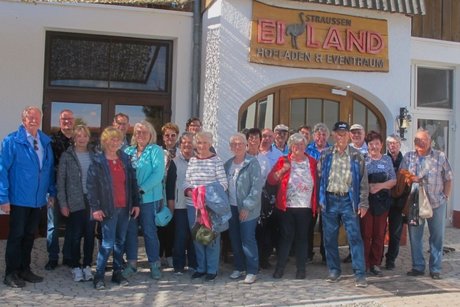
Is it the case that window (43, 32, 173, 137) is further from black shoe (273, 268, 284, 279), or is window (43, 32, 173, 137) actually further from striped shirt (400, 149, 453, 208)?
striped shirt (400, 149, 453, 208)

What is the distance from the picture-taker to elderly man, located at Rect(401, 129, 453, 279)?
625 cm

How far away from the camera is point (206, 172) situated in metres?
5.84

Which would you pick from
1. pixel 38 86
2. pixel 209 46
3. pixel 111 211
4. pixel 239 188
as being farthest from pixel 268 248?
pixel 38 86

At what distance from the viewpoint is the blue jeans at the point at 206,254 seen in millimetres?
5898

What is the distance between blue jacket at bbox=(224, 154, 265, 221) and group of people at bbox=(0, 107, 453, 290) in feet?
0.04

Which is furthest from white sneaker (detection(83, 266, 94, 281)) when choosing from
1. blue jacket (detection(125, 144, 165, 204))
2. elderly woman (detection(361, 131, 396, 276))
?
elderly woman (detection(361, 131, 396, 276))

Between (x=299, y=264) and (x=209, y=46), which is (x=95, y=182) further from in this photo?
(x=209, y=46)

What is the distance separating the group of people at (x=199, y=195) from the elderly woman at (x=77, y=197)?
1 centimetres

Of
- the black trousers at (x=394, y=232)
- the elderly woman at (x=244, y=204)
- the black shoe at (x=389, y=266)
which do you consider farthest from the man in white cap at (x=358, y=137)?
the black shoe at (x=389, y=266)

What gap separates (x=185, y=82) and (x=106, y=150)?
3.11m

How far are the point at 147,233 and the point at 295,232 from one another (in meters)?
1.68

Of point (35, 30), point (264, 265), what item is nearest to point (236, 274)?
point (264, 265)

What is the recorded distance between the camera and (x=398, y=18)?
8.42 meters

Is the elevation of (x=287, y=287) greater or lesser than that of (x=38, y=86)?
lesser
